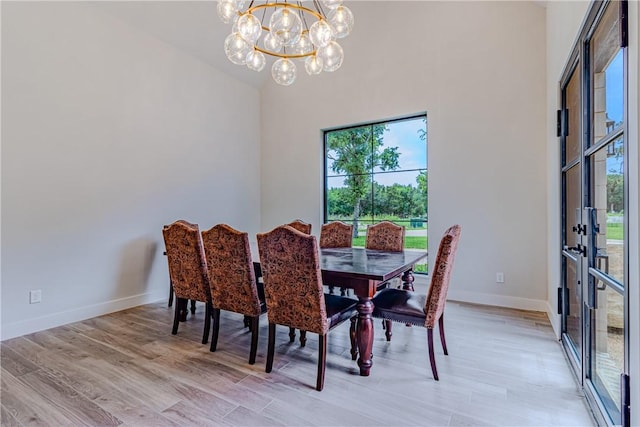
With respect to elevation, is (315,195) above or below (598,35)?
below

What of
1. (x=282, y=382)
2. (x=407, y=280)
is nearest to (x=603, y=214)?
(x=407, y=280)

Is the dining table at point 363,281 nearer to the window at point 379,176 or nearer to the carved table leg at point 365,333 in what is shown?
the carved table leg at point 365,333

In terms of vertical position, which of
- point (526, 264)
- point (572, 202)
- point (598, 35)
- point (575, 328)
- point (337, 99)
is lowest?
point (575, 328)

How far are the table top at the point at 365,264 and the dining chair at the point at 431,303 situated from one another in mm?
239

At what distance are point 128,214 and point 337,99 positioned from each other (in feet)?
10.4

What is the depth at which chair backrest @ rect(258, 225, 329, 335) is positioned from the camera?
1919 mm

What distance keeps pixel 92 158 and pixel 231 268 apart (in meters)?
2.27

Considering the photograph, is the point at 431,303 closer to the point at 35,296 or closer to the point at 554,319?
the point at 554,319

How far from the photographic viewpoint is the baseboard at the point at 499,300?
11.2 feet

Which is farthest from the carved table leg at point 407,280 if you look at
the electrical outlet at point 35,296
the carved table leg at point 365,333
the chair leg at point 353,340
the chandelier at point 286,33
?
the electrical outlet at point 35,296

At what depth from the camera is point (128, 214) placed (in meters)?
3.69

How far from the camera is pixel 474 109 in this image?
12.2 ft

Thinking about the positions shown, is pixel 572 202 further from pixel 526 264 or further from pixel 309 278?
pixel 309 278

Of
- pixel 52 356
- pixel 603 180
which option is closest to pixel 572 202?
pixel 603 180
